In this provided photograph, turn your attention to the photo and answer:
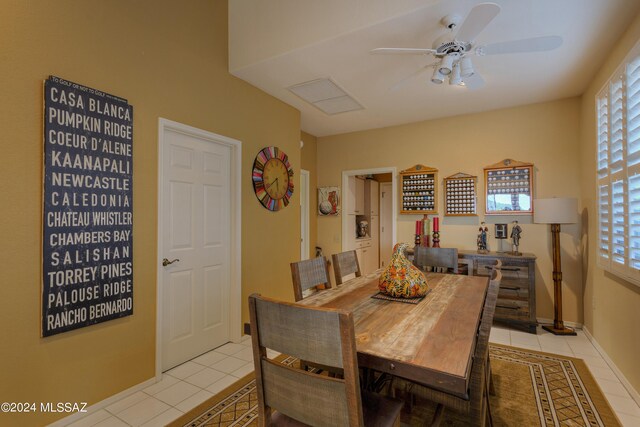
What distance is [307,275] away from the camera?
2.09 m

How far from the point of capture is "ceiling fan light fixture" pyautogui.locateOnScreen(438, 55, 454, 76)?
2205 millimetres

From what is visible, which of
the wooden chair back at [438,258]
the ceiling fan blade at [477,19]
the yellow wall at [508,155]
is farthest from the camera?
the yellow wall at [508,155]

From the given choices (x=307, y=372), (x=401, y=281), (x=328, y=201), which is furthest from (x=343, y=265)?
(x=328, y=201)

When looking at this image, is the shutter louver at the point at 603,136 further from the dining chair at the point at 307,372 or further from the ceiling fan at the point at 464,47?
the dining chair at the point at 307,372

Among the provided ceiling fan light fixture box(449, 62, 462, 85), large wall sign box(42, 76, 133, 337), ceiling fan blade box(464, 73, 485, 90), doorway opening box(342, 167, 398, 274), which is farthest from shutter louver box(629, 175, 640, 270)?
large wall sign box(42, 76, 133, 337)

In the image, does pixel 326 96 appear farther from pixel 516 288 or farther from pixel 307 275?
pixel 516 288

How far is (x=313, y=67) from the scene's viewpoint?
113 inches

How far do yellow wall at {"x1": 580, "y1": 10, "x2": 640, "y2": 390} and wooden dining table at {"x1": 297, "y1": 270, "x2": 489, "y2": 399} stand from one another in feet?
3.73

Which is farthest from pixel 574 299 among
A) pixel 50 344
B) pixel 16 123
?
pixel 16 123

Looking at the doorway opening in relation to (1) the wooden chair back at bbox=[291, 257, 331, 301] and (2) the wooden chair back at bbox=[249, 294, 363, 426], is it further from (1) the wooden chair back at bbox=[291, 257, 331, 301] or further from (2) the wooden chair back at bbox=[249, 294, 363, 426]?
(2) the wooden chair back at bbox=[249, 294, 363, 426]

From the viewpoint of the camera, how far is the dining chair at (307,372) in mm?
954

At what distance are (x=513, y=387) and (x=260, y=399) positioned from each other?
2.08 meters

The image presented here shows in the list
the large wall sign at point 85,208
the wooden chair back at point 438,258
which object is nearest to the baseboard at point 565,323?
the wooden chair back at point 438,258

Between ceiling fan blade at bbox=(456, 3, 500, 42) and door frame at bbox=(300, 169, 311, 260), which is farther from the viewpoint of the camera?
door frame at bbox=(300, 169, 311, 260)
